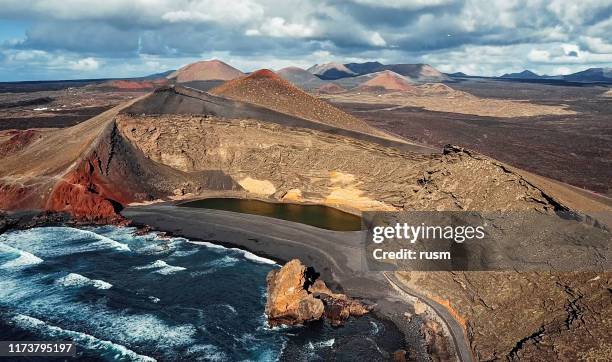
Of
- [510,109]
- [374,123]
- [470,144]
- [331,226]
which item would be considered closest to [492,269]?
[331,226]

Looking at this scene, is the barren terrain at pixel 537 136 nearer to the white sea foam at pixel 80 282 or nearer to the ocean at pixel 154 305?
the ocean at pixel 154 305

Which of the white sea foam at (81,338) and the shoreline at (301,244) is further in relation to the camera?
the shoreline at (301,244)

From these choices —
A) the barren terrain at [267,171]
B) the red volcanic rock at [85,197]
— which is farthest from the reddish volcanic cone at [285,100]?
the red volcanic rock at [85,197]

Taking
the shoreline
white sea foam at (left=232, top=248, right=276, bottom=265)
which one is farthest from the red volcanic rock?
white sea foam at (left=232, top=248, right=276, bottom=265)

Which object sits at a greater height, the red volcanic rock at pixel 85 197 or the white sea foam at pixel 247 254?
the red volcanic rock at pixel 85 197

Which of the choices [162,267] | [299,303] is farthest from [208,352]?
[162,267]
